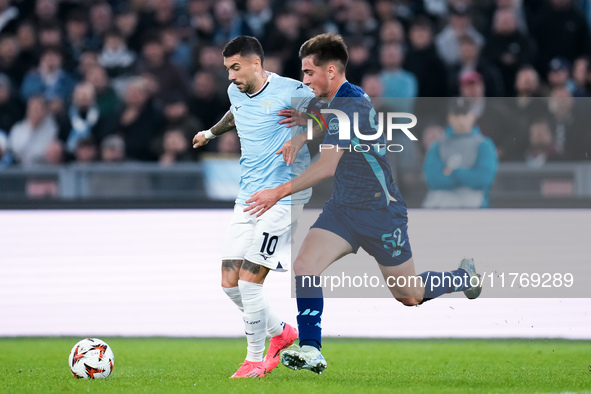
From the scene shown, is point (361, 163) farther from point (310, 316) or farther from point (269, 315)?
point (269, 315)

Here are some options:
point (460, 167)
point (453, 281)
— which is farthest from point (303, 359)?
point (460, 167)

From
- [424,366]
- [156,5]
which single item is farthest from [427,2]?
[424,366]

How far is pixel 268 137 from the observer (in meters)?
7.52

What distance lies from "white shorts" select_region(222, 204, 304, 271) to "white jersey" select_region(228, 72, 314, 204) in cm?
10

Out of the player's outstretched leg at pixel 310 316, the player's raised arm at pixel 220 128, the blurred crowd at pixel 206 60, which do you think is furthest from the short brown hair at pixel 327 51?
the blurred crowd at pixel 206 60

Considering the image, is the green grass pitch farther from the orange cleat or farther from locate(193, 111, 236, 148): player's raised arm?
locate(193, 111, 236, 148): player's raised arm

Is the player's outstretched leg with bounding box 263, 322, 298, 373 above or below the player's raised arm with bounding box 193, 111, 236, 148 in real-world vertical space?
below

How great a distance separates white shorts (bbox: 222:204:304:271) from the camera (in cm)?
732

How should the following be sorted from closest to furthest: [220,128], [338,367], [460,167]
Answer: [220,128] → [338,367] → [460,167]

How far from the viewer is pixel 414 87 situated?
1186cm

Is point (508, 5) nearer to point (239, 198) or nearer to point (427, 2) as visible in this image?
point (427, 2)

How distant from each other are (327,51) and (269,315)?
1995 millimetres

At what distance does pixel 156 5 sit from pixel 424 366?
7342 millimetres

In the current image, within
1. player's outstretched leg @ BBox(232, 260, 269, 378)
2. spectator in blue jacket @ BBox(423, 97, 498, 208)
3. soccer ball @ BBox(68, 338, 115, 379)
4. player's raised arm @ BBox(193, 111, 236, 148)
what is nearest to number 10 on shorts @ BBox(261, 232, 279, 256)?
player's outstretched leg @ BBox(232, 260, 269, 378)
